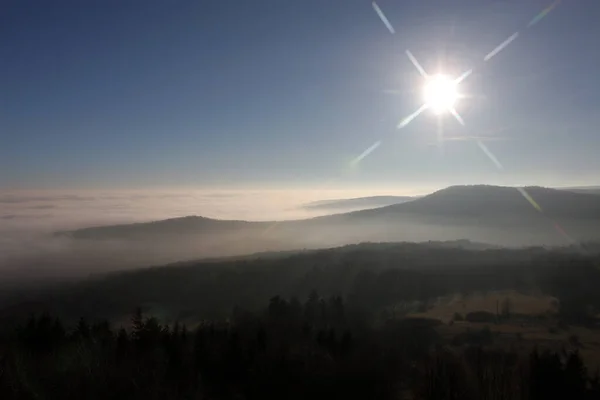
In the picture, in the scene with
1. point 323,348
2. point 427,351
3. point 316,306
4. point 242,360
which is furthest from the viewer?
point 316,306

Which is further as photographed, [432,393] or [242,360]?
[242,360]

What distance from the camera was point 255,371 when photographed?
55.7m

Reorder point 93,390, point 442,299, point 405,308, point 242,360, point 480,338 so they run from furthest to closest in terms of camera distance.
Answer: point 442,299
point 405,308
point 480,338
point 242,360
point 93,390

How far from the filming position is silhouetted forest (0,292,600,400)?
36.3m

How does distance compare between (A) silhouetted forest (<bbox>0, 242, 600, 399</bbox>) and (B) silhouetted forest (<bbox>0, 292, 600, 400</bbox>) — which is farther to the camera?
(A) silhouetted forest (<bbox>0, 242, 600, 399</bbox>)

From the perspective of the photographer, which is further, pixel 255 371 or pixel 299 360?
pixel 299 360

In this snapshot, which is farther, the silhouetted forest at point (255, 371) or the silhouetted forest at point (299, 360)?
the silhouetted forest at point (299, 360)

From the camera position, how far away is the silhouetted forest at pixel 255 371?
3634 cm

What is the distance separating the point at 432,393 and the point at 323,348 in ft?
108

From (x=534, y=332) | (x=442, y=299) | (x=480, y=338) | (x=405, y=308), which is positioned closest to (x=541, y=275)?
(x=442, y=299)

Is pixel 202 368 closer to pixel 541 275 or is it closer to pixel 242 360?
pixel 242 360

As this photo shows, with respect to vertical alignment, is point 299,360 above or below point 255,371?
above

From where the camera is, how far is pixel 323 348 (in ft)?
240

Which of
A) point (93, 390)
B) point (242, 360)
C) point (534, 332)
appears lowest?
point (534, 332)
